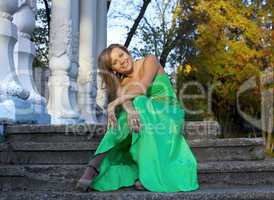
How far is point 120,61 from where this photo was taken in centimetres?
353

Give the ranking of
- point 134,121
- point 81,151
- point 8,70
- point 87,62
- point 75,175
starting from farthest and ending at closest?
1. point 87,62
2. point 8,70
3. point 81,151
4. point 75,175
5. point 134,121

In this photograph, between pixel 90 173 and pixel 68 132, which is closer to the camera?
pixel 90 173

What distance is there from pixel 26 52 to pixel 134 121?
278 centimetres

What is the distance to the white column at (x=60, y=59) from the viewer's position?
6859mm

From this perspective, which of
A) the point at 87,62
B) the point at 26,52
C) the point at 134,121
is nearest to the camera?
the point at 134,121

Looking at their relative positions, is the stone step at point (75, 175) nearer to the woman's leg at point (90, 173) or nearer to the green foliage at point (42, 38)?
the woman's leg at point (90, 173)

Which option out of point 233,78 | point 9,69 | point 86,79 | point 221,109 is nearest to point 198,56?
point 233,78

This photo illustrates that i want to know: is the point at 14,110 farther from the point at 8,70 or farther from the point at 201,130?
the point at 201,130

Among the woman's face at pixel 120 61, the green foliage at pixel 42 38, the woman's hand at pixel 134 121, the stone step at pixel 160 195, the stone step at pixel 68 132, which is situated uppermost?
the green foliage at pixel 42 38

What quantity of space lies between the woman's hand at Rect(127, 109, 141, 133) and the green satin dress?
0.03 meters

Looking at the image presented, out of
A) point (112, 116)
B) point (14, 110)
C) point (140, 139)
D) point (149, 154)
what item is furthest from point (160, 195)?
point (14, 110)

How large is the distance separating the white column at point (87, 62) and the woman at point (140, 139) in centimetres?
477

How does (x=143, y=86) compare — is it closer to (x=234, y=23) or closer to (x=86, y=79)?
(x=86, y=79)

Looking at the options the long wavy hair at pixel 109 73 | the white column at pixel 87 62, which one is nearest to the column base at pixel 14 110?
the long wavy hair at pixel 109 73
